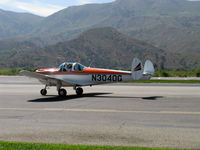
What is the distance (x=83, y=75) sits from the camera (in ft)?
68.9

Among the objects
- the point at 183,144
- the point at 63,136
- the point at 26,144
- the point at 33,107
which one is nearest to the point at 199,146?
the point at 183,144

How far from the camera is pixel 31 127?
34.3 feet

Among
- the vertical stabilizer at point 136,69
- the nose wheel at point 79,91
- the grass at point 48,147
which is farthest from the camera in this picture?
the nose wheel at point 79,91

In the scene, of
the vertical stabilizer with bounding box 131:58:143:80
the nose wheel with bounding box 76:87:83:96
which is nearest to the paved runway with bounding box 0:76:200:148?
the vertical stabilizer with bounding box 131:58:143:80

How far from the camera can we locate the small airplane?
19.3m

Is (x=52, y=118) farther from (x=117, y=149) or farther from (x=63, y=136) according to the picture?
(x=117, y=149)

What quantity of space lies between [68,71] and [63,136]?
1237cm

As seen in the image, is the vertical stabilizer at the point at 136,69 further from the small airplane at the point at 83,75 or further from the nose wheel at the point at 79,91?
the nose wheel at the point at 79,91

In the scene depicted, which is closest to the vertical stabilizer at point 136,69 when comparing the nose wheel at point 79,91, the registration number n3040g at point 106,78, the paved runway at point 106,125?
the registration number n3040g at point 106,78

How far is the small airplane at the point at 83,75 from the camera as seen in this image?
19.3m

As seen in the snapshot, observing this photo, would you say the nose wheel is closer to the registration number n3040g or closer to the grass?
the registration number n3040g

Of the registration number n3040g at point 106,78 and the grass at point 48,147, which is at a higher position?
the registration number n3040g at point 106,78

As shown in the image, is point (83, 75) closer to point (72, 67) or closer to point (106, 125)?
point (72, 67)

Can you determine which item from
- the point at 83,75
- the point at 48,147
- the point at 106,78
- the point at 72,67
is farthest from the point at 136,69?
the point at 48,147
